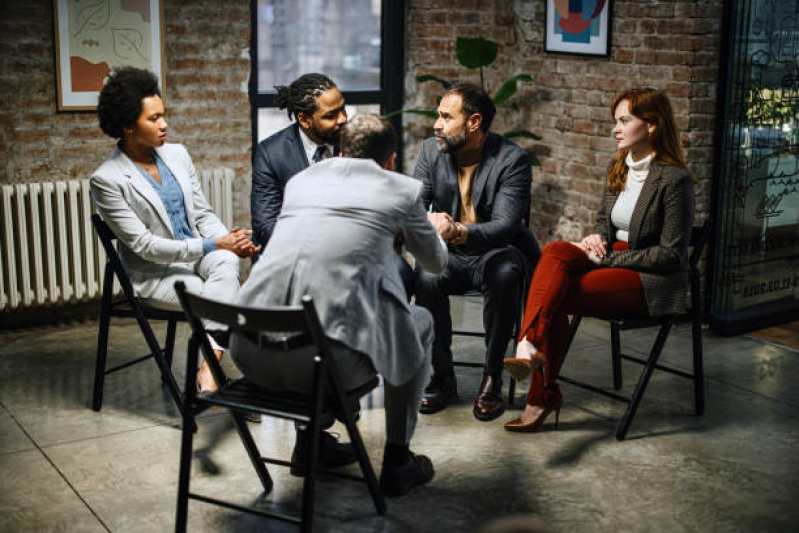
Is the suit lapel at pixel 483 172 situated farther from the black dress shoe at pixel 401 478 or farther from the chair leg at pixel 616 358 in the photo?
the black dress shoe at pixel 401 478

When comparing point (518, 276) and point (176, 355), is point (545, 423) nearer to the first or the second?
point (518, 276)

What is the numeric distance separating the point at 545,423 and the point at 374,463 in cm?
74

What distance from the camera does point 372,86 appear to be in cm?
573

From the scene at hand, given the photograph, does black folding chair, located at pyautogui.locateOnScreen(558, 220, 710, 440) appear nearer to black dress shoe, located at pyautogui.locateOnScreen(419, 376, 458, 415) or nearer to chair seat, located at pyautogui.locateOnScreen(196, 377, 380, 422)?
black dress shoe, located at pyautogui.locateOnScreen(419, 376, 458, 415)

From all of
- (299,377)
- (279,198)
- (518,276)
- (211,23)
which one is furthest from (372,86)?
(299,377)

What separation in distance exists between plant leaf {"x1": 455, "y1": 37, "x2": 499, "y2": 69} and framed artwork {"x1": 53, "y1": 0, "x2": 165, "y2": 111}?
1.58 m

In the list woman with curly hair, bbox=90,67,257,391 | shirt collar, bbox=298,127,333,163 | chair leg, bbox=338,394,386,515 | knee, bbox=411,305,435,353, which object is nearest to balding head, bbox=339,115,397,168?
knee, bbox=411,305,435,353

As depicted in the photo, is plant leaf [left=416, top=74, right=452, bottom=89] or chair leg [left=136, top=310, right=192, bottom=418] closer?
chair leg [left=136, top=310, right=192, bottom=418]

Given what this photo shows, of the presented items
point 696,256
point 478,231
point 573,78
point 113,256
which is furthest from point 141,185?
point 573,78

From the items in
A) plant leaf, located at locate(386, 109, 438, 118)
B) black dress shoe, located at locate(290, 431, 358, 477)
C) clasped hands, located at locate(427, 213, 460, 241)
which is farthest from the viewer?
plant leaf, located at locate(386, 109, 438, 118)

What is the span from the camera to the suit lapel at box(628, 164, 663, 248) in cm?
350

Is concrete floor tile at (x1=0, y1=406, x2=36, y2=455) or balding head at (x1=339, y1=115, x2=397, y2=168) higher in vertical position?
balding head at (x1=339, y1=115, x2=397, y2=168)

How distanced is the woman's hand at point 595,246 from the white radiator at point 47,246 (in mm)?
2517

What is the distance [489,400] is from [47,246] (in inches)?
93.9
